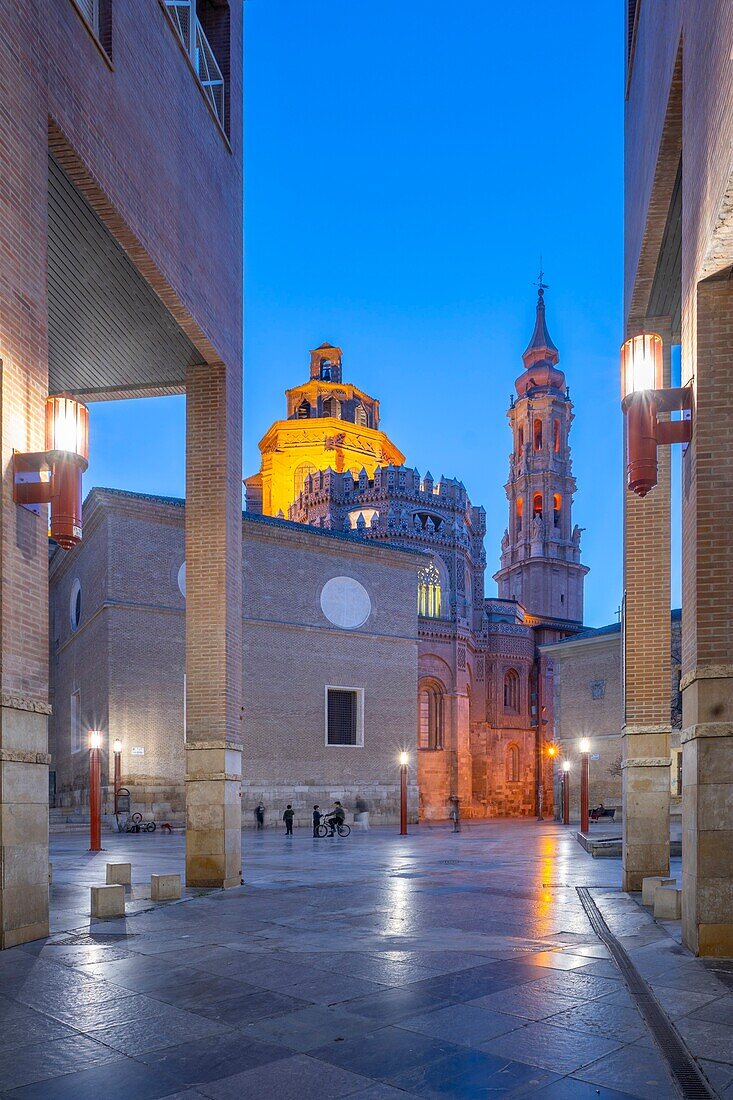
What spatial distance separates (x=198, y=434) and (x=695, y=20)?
9551 mm

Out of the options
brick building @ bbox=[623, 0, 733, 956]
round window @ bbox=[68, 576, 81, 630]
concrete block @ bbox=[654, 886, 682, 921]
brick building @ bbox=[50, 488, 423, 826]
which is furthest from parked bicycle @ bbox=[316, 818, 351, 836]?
brick building @ bbox=[623, 0, 733, 956]

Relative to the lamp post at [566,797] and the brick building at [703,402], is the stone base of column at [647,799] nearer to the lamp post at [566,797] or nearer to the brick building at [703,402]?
the brick building at [703,402]

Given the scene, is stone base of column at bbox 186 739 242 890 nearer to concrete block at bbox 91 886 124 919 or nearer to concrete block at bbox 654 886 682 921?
concrete block at bbox 91 886 124 919

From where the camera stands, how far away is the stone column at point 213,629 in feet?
48.2

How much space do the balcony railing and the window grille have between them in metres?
26.9

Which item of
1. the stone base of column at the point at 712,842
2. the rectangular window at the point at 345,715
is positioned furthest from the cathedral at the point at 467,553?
the stone base of column at the point at 712,842

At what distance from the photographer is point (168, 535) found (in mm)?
35094

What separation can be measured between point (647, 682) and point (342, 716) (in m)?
27.4

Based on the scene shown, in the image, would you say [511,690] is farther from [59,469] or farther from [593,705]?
[59,469]

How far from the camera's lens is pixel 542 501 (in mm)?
75438

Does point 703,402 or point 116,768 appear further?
point 116,768

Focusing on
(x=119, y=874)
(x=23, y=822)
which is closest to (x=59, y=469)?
(x=23, y=822)

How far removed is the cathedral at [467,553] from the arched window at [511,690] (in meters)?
0.08

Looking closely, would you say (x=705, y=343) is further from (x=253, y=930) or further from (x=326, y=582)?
(x=326, y=582)
